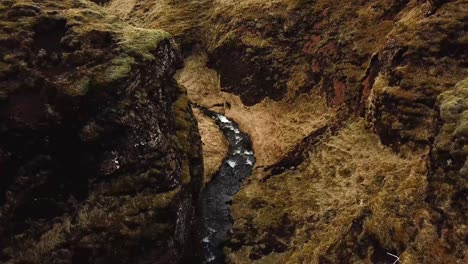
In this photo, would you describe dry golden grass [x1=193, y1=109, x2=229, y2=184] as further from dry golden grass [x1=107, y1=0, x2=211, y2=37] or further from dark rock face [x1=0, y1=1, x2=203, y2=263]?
dry golden grass [x1=107, y1=0, x2=211, y2=37]

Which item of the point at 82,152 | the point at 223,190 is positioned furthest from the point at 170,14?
the point at 82,152

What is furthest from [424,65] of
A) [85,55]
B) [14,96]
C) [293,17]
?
[14,96]

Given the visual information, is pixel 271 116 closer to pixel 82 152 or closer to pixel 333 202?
pixel 333 202

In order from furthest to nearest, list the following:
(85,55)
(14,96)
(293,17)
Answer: (293,17)
(85,55)
(14,96)

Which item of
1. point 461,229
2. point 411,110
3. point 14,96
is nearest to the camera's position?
point 461,229

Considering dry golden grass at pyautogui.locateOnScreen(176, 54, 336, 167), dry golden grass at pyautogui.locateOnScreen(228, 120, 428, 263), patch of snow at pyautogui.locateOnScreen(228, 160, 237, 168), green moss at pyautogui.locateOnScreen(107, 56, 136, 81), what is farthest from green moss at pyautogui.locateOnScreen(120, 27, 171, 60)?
dry golden grass at pyautogui.locateOnScreen(176, 54, 336, 167)

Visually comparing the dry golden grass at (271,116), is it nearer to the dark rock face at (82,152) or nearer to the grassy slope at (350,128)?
the grassy slope at (350,128)

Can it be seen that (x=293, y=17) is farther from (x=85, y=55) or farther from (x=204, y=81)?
(x=85, y=55)
